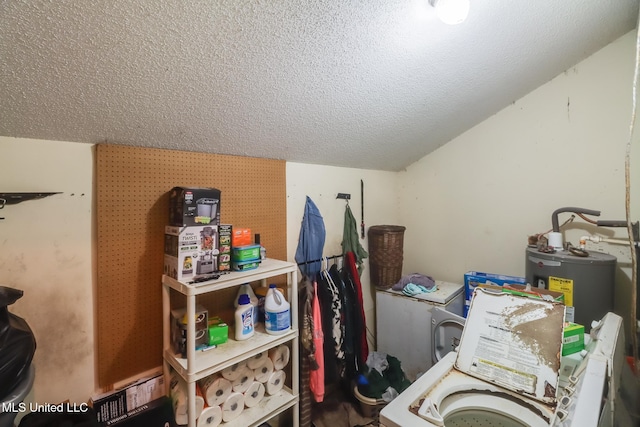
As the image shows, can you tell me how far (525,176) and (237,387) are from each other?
239cm

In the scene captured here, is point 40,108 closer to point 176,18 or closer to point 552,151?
point 176,18

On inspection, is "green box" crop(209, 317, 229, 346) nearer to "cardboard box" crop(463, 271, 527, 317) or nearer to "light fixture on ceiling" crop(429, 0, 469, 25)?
"light fixture on ceiling" crop(429, 0, 469, 25)

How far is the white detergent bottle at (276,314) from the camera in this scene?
141cm

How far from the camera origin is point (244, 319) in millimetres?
Answer: 1352

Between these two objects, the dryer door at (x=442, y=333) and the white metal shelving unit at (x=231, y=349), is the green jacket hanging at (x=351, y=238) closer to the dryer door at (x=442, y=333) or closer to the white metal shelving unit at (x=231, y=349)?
the dryer door at (x=442, y=333)

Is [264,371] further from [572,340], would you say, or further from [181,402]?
[572,340]

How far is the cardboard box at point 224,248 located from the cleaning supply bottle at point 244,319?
196mm

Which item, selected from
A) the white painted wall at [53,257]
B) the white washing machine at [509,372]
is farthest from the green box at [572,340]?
the white painted wall at [53,257]

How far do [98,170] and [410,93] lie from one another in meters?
1.57

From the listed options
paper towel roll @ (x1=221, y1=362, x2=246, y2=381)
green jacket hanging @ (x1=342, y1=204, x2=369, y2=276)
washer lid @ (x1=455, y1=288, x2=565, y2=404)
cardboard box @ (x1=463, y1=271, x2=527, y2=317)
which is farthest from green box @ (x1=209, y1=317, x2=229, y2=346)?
cardboard box @ (x1=463, y1=271, x2=527, y2=317)

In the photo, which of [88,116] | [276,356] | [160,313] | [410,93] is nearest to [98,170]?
[88,116]

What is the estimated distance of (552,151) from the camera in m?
2.04

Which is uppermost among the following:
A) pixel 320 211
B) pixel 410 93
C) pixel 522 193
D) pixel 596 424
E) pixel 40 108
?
pixel 410 93

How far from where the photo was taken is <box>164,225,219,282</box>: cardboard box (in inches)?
46.6
